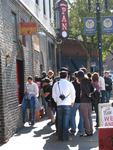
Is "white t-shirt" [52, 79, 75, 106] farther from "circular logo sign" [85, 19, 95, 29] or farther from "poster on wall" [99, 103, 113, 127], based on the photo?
"circular logo sign" [85, 19, 95, 29]

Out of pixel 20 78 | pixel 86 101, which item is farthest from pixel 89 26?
pixel 86 101

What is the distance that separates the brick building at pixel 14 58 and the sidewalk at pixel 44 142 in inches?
12.9

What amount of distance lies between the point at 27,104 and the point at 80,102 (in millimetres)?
3538

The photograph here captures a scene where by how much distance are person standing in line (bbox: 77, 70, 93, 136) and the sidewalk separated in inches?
12.7

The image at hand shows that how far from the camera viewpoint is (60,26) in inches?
1115

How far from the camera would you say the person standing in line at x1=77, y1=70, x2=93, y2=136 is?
14.1 metres

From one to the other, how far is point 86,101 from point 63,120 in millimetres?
930

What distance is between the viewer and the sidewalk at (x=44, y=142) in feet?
41.0

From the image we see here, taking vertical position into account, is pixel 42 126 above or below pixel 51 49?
below

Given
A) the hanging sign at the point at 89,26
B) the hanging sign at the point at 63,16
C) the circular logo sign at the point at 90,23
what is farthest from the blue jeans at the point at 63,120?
the hanging sign at the point at 63,16

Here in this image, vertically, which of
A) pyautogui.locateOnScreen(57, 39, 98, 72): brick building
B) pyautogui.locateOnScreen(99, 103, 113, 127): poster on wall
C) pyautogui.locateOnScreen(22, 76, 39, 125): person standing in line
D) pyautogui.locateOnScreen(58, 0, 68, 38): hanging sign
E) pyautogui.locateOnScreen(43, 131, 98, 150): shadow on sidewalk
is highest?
pyautogui.locateOnScreen(58, 0, 68, 38): hanging sign

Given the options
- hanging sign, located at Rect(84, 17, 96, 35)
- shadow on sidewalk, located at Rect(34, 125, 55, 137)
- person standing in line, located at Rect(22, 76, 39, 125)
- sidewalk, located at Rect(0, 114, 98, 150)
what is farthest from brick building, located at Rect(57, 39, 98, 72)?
sidewalk, located at Rect(0, 114, 98, 150)

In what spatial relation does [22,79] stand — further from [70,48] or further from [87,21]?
[70,48]

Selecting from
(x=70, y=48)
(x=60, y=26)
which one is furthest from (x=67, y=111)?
(x=70, y=48)
